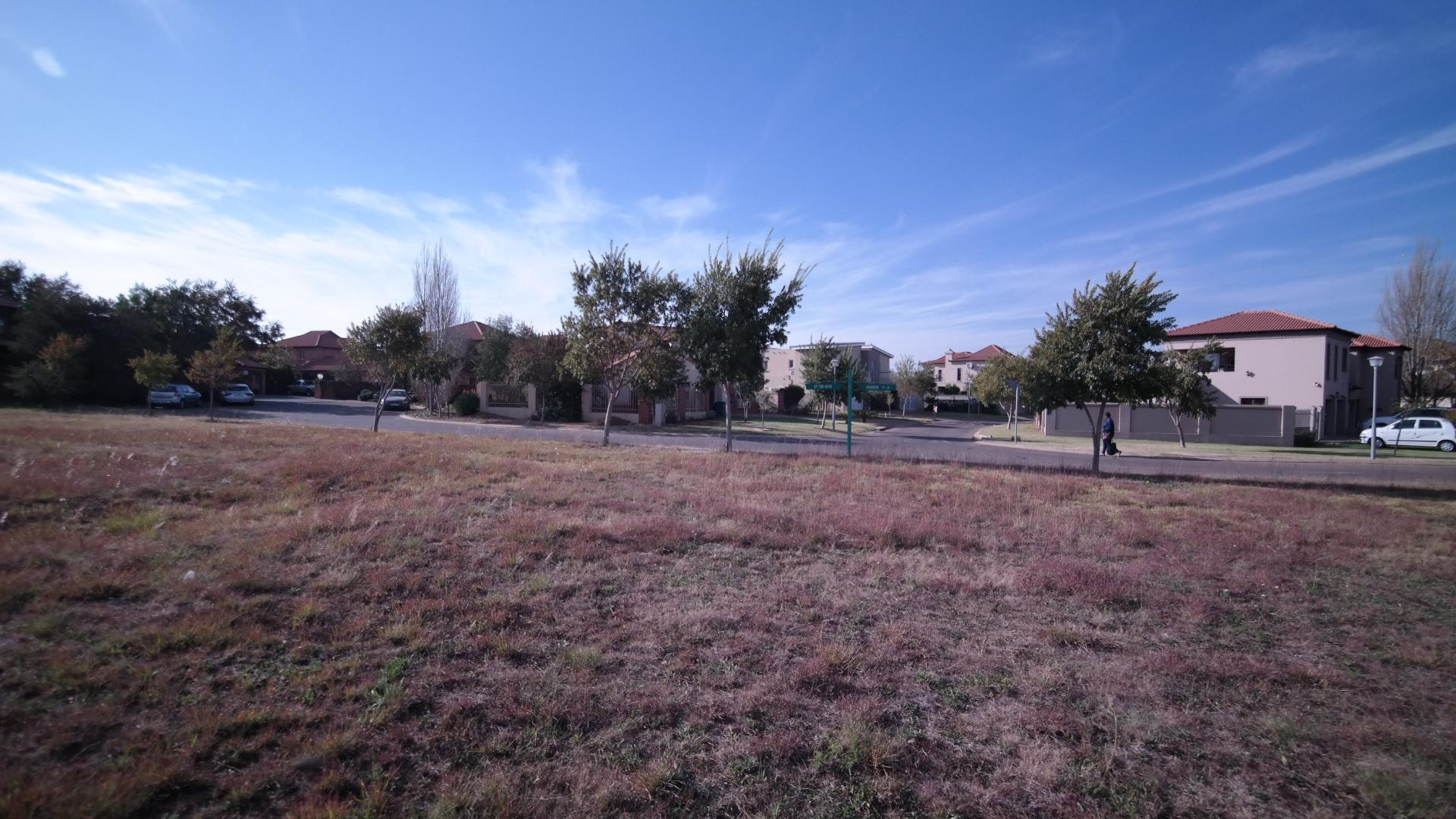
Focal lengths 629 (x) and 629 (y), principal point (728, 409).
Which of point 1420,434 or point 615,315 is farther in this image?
point 1420,434

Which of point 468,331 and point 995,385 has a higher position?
point 468,331

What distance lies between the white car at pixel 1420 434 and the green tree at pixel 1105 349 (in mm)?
22707

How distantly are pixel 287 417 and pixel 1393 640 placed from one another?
3892 centimetres

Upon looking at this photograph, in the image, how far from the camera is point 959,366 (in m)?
79.7

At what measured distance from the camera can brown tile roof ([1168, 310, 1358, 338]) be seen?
35.2m

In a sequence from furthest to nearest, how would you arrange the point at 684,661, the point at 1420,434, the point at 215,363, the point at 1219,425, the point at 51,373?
1. the point at 1219,425
2. the point at 51,373
3. the point at 1420,434
4. the point at 215,363
5. the point at 684,661

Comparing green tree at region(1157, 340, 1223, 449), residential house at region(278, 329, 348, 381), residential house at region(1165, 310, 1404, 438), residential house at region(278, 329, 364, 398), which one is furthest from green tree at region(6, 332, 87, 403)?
residential house at region(1165, 310, 1404, 438)

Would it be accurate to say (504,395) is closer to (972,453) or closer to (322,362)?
(972,453)

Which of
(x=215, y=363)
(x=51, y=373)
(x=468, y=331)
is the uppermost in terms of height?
(x=468, y=331)

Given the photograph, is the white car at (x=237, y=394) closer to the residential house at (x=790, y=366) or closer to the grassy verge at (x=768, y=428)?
the grassy verge at (x=768, y=428)

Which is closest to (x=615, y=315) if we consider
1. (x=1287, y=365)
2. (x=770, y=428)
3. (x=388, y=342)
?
(x=388, y=342)

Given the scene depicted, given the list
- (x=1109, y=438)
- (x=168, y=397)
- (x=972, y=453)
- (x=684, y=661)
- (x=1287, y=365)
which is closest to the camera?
(x=684, y=661)

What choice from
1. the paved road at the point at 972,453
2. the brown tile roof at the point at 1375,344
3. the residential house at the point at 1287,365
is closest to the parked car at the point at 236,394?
the paved road at the point at 972,453

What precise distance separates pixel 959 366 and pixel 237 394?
2867 inches
